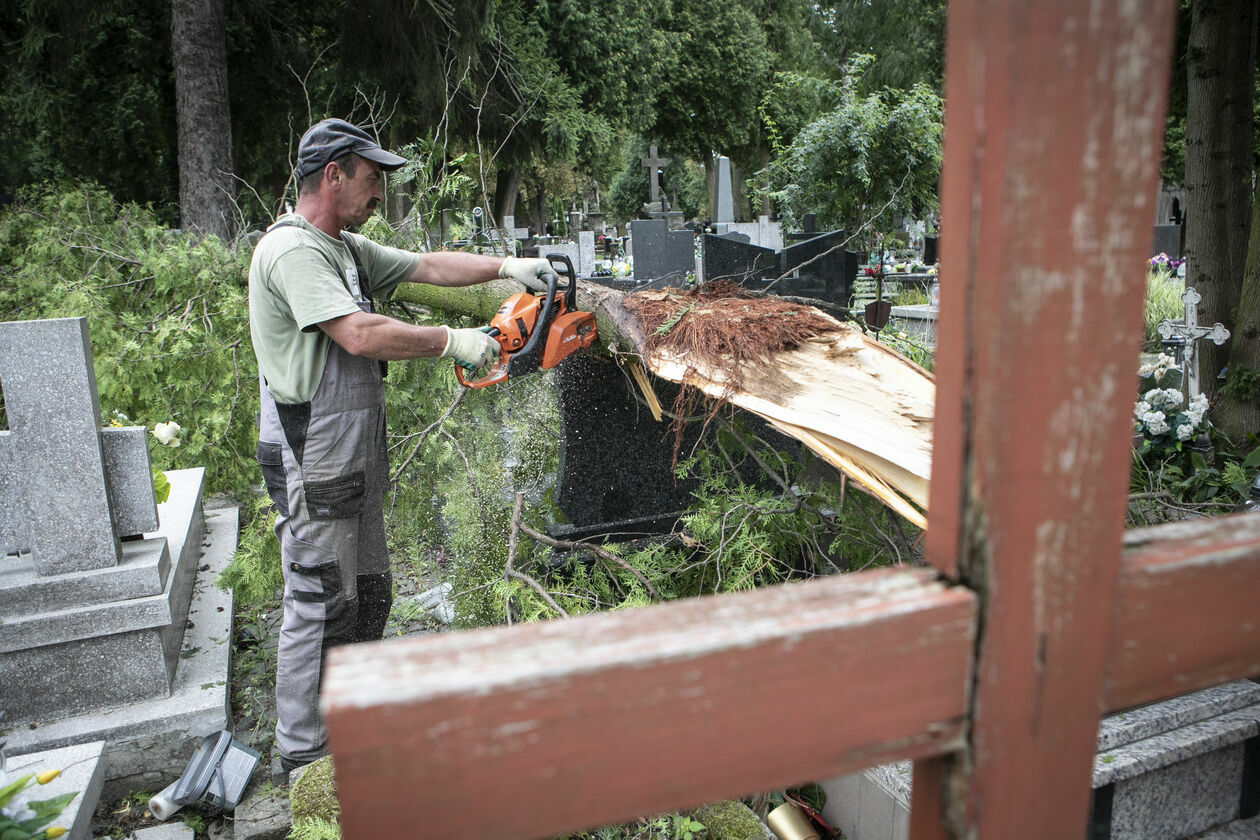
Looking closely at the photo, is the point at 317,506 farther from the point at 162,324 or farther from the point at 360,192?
the point at 162,324

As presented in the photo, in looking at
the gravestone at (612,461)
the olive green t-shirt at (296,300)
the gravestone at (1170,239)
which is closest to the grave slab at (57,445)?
the olive green t-shirt at (296,300)

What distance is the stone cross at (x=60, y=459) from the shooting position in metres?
3.00

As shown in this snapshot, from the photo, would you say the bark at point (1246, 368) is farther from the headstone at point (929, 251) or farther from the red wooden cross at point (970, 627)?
the headstone at point (929, 251)

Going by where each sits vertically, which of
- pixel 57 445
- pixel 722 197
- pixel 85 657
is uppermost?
pixel 722 197

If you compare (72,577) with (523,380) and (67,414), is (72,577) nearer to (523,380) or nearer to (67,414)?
(67,414)

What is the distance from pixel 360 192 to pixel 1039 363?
2.94 m

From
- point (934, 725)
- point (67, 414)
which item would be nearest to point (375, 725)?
point (934, 725)

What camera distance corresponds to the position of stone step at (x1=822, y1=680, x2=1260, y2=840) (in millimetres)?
2410

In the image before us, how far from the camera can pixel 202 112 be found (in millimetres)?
9250

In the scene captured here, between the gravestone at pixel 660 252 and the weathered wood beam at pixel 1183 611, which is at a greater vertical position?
the gravestone at pixel 660 252

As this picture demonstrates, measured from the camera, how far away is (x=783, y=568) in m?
3.71

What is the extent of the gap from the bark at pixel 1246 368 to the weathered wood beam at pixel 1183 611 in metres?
4.67

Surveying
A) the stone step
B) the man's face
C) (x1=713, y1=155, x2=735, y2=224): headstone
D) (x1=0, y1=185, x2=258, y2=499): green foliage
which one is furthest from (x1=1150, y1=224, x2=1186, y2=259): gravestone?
the man's face

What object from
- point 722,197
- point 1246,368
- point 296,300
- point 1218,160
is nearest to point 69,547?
point 296,300
